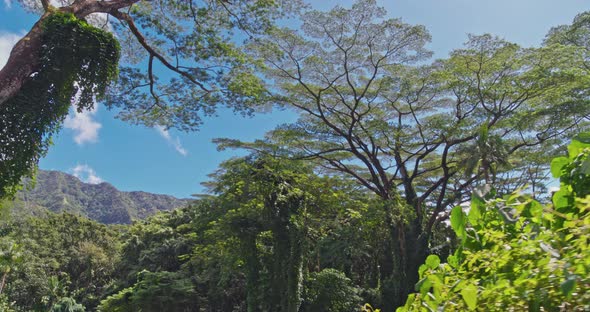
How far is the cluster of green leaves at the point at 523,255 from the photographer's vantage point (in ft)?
2.41

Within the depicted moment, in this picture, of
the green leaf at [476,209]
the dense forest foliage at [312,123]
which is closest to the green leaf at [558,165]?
the green leaf at [476,209]

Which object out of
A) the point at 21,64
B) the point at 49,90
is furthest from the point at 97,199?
the point at 21,64

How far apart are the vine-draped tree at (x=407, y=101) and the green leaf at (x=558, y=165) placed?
1081 cm

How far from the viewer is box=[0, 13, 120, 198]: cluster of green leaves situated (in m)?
5.84

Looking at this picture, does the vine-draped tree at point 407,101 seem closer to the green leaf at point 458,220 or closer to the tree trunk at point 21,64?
the tree trunk at point 21,64

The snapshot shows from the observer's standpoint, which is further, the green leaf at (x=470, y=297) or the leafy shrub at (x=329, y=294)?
the leafy shrub at (x=329, y=294)

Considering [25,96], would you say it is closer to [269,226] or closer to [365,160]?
[269,226]

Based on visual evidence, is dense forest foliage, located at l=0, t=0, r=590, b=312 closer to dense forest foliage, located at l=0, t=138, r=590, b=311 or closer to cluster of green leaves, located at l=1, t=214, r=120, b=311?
dense forest foliage, located at l=0, t=138, r=590, b=311

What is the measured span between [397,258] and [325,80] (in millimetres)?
→ 7164

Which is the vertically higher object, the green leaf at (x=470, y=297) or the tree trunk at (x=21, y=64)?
the tree trunk at (x=21, y=64)

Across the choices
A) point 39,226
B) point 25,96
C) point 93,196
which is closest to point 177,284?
point 25,96

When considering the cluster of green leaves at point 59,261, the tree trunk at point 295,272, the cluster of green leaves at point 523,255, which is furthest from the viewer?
the cluster of green leaves at point 59,261

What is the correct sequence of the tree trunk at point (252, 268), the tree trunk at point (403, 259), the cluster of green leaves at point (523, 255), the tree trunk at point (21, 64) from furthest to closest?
the tree trunk at point (403, 259) < the tree trunk at point (252, 268) < the tree trunk at point (21, 64) < the cluster of green leaves at point (523, 255)

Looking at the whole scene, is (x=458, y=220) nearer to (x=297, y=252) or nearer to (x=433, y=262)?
(x=433, y=262)
